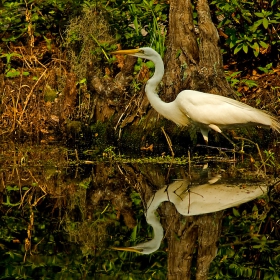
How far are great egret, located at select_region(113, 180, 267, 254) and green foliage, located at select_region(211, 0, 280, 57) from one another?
13.0 feet

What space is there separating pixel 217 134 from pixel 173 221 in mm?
3810

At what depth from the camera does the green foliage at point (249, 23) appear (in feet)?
36.5

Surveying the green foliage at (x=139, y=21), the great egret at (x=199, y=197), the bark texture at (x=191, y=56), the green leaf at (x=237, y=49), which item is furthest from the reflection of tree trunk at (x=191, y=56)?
the great egret at (x=199, y=197)

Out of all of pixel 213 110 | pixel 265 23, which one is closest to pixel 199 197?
pixel 213 110

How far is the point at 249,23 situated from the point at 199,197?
16.9 ft

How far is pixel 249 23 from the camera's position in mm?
11781

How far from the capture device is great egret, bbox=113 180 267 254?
267 inches

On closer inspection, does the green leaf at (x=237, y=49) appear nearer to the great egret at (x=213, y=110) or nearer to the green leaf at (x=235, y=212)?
the great egret at (x=213, y=110)

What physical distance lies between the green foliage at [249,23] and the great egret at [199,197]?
3.95m

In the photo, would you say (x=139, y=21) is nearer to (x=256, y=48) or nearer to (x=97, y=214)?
(x=256, y=48)

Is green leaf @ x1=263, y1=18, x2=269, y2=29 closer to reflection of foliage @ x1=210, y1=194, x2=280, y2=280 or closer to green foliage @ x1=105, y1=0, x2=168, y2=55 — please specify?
green foliage @ x1=105, y1=0, x2=168, y2=55

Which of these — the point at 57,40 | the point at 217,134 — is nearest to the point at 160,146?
the point at 217,134

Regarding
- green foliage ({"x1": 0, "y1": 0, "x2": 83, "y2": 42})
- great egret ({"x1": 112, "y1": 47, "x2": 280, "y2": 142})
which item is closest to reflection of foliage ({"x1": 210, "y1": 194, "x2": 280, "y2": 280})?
great egret ({"x1": 112, "y1": 47, "x2": 280, "y2": 142})

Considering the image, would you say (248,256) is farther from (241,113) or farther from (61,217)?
(241,113)
